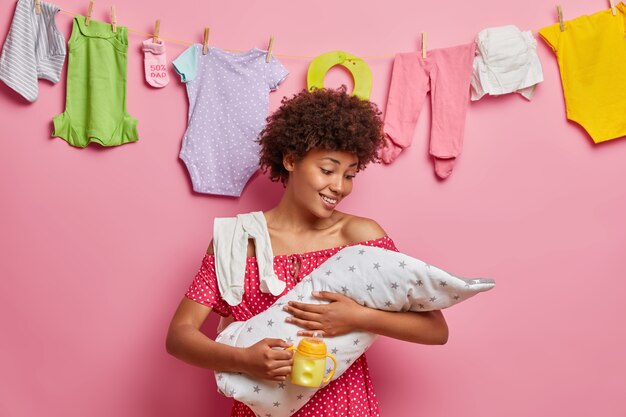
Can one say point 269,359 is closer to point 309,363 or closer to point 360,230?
point 309,363

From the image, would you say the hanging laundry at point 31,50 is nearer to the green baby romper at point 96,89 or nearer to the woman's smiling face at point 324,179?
the green baby romper at point 96,89

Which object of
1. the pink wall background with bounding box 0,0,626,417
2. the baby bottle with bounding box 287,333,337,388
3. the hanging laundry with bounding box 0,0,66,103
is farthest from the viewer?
the pink wall background with bounding box 0,0,626,417

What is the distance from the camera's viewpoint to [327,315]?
1371 mm

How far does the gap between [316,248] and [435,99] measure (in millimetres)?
622

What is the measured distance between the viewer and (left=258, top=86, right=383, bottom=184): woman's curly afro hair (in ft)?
5.14

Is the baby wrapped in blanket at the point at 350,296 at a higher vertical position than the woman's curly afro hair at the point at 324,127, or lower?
lower

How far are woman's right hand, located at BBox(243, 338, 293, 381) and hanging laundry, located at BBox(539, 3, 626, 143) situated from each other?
1.10m

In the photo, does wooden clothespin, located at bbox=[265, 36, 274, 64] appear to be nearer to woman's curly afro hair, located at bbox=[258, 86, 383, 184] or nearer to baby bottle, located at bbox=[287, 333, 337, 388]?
woman's curly afro hair, located at bbox=[258, 86, 383, 184]

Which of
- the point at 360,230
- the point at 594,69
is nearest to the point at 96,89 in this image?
the point at 360,230

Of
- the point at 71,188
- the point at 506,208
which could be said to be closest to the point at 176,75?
the point at 71,188

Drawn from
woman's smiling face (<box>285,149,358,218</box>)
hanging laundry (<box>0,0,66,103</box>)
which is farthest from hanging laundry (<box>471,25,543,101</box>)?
hanging laundry (<box>0,0,66,103</box>)

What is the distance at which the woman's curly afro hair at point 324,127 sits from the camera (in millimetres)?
1566

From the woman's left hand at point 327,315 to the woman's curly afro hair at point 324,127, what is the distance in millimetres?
367

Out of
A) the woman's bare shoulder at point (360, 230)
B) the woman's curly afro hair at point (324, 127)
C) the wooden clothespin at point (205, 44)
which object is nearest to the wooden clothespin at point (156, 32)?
the wooden clothespin at point (205, 44)
